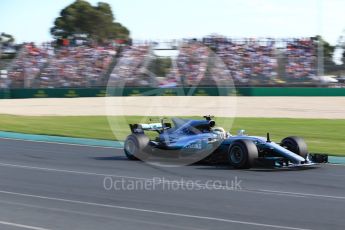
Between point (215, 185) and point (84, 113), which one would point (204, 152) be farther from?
point (84, 113)

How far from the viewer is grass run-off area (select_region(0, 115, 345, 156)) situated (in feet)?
59.8

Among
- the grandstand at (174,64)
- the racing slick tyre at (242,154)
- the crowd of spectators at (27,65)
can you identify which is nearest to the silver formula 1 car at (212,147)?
the racing slick tyre at (242,154)

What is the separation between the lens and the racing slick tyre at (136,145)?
13000 mm

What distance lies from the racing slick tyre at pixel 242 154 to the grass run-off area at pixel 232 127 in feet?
14.3

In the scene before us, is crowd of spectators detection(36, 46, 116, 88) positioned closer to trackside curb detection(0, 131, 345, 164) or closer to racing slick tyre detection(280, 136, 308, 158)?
trackside curb detection(0, 131, 345, 164)

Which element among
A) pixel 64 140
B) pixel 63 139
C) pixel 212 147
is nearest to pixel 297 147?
pixel 212 147

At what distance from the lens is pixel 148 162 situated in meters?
12.9

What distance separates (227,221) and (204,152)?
5184 mm

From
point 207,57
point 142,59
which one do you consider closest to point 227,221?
point 207,57

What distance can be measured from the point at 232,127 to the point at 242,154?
10.4m

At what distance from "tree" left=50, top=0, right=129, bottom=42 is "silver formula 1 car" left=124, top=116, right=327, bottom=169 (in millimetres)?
77725

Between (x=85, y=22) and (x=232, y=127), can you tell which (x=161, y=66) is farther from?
(x=85, y=22)

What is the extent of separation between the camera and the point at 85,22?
9138cm

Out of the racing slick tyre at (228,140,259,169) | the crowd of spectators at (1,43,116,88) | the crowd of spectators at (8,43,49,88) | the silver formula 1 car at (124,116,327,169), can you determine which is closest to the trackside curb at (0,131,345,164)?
the silver formula 1 car at (124,116,327,169)
